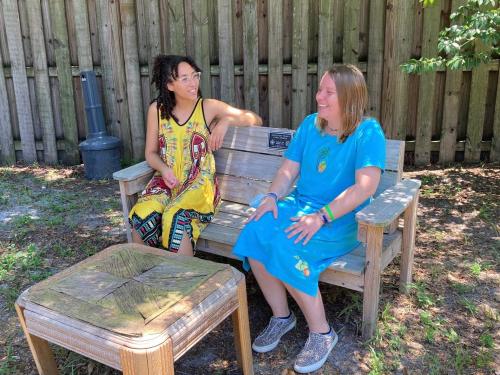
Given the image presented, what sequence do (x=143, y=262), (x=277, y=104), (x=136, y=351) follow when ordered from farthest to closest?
(x=277, y=104), (x=143, y=262), (x=136, y=351)

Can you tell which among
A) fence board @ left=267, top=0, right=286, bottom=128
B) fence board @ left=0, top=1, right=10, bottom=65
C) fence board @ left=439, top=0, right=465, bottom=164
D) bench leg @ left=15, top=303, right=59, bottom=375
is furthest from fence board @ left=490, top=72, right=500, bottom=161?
fence board @ left=0, top=1, right=10, bottom=65

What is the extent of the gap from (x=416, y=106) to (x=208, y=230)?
9.56 feet

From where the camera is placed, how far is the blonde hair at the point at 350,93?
290cm

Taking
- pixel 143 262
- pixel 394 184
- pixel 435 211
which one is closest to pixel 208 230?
pixel 143 262

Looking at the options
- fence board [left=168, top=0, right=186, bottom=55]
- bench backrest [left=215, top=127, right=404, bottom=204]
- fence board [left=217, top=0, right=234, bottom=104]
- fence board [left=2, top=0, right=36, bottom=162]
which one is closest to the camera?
bench backrest [left=215, top=127, right=404, bottom=204]

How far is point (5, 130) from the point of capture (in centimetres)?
620

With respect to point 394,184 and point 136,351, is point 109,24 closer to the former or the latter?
point 394,184

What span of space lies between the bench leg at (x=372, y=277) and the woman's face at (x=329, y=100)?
24.8 inches

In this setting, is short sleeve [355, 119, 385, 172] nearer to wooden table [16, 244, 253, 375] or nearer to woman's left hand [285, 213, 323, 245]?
woman's left hand [285, 213, 323, 245]

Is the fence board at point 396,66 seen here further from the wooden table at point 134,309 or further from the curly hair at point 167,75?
the wooden table at point 134,309

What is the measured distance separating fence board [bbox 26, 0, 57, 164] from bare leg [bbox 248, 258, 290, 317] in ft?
12.6

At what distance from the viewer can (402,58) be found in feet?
17.2

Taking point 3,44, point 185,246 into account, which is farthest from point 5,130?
point 185,246

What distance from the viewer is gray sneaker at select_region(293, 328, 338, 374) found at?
2.86 meters
